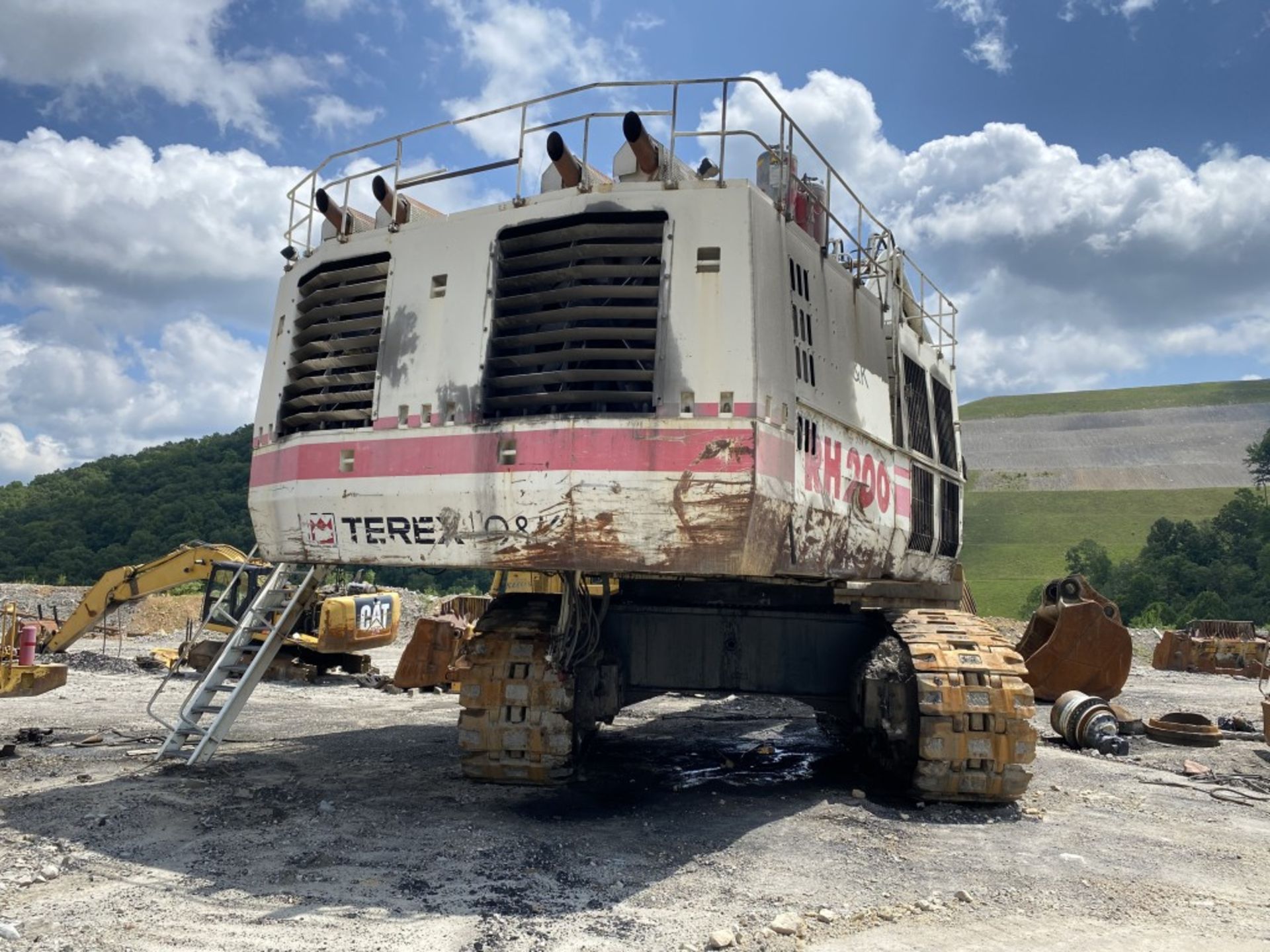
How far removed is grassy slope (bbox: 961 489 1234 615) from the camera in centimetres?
6456

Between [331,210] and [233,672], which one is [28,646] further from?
[331,210]

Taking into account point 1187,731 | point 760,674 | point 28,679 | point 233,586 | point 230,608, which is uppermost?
point 233,586

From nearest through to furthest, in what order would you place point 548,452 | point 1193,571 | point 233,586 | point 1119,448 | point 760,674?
point 548,452 < point 760,674 < point 233,586 < point 1193,571 < point 1119,448

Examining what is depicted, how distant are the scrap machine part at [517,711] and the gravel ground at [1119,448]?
85462 mm

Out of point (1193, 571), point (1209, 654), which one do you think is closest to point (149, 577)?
point (1209, 654)

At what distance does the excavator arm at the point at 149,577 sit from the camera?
1834cm

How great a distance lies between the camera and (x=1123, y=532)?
7044cm

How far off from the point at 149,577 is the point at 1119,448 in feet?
319

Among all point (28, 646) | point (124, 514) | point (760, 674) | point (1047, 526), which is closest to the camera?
point (760, 674)

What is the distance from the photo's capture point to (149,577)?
18.7 meters

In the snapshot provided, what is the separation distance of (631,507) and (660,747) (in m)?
5.44

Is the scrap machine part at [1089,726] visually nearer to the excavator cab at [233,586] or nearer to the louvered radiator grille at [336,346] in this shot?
the louvered radiator grille at [336,346]

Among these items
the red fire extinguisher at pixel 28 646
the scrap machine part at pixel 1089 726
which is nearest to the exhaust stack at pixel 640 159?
the scrap machine part at pixel 1089 726

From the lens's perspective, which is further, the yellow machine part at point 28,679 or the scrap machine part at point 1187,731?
the yellow machine part at point 28,679
